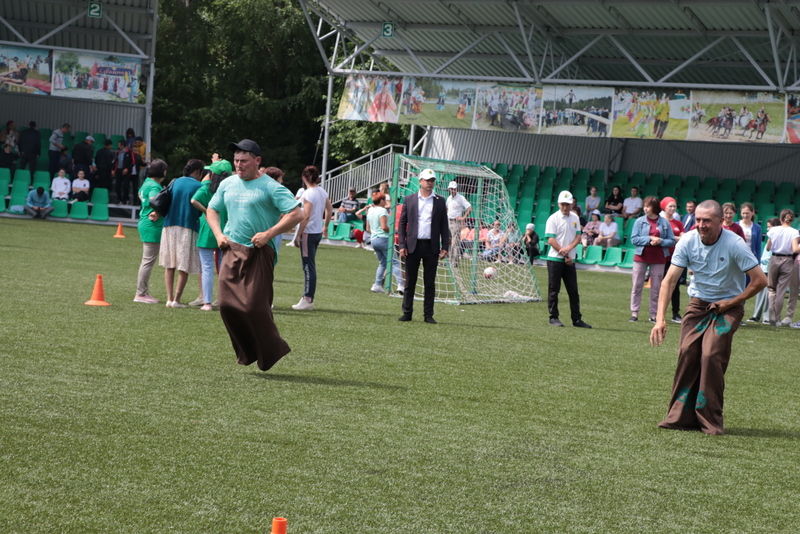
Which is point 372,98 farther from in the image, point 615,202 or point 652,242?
point 652,242

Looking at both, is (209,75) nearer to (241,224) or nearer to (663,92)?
(663,92)

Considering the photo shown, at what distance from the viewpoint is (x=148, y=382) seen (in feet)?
26.9

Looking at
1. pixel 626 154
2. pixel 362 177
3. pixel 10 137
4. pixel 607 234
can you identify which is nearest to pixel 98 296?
pixel 607 234

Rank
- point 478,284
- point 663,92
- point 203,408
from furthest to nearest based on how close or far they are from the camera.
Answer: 1. point 663,92
2. point 478,284
3. point 203,408

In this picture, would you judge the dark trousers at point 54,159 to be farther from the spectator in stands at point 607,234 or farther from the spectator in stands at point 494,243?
the spectator in stands at point 494,243

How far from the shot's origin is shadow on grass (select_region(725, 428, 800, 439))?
798cm

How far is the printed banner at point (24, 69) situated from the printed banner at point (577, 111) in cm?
1389

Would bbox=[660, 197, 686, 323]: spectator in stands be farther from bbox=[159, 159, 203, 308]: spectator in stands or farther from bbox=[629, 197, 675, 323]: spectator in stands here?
bbox=[159, 159, 203, 308]: spectator in stands

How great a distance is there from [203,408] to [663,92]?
23511 millimetres

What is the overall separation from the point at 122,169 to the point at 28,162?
283cm

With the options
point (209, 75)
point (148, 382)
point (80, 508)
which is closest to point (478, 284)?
point (148, 382)

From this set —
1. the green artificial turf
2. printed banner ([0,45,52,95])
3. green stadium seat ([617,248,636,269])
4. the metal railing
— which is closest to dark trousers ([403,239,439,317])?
the green artificial turf

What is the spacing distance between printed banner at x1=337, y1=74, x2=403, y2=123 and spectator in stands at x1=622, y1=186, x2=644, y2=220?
23.0 ft

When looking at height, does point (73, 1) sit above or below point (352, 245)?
above
